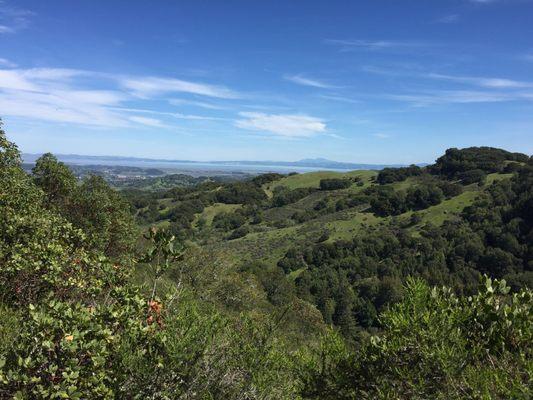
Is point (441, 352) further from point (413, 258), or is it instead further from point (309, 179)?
point (309, 179)

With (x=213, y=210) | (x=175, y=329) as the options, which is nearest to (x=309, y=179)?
(x=213, y=210)

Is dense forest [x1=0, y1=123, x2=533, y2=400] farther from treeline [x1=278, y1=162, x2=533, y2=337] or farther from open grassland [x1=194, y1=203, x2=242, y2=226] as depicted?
open grassland [x1=194, y1=203, x2=242, y2=226]

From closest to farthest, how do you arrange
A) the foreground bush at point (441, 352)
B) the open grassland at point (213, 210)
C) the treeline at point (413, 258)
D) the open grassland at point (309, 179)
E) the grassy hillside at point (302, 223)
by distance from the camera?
the foreground bush at point (441, 352)
the treeline at point (413, 258)
the grassy hillside at point (302, 223)
the open grassland at point (213, 210)
the open grassland at point (309, 179)

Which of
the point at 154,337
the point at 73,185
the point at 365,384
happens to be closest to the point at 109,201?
the point at 73,185

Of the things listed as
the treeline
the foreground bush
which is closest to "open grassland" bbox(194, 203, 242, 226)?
the treeline

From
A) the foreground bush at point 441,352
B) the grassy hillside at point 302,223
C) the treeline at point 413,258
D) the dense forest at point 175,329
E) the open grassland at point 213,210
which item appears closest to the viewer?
the foreground bush at point 441,352

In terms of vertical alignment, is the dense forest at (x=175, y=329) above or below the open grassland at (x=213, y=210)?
above

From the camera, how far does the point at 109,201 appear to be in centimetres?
2611

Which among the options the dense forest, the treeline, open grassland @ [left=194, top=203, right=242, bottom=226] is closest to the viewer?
the dense forest

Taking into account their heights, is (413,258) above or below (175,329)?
below

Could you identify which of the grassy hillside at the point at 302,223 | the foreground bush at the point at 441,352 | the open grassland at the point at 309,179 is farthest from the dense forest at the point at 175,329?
the open grassland at the point at 309,179

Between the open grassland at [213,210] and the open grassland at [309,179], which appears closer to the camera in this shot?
the open grassland at [213,210]

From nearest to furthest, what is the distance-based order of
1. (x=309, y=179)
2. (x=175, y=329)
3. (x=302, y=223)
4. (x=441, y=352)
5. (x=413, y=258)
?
(x=441, y=352) → (x=175, y=329) → (x=413, y=258) → (x=302, y=223) → (x=309, y=179)

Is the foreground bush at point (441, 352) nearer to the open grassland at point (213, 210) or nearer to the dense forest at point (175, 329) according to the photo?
the dense forest at point (175, 329)
